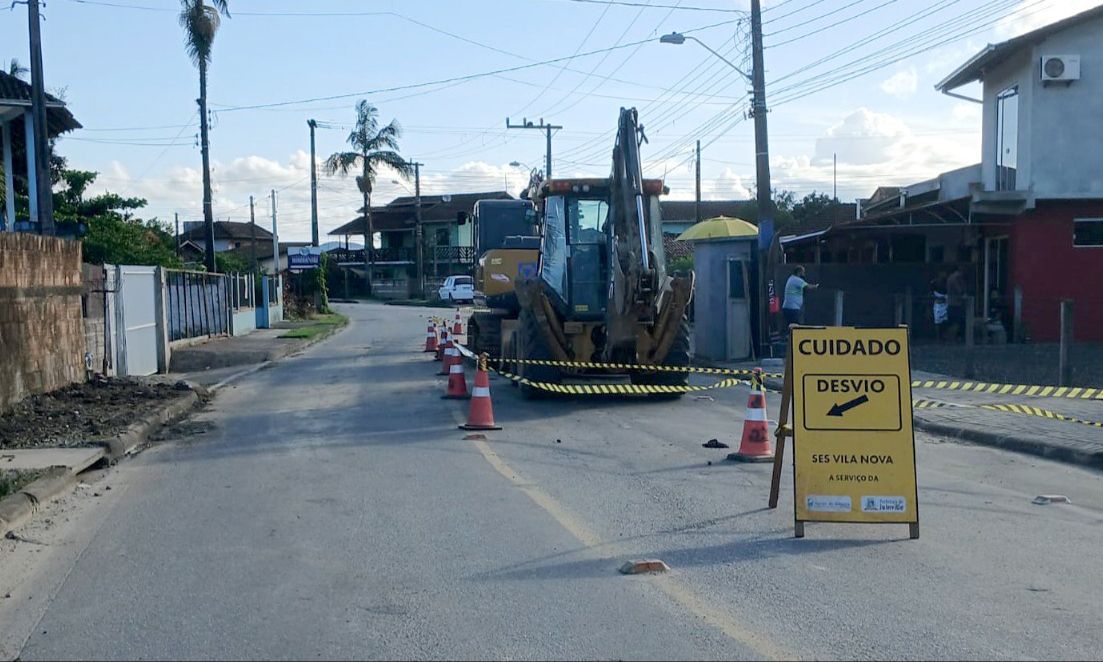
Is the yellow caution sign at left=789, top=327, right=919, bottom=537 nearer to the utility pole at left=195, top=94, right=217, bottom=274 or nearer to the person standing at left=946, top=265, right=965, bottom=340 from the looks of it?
the person standing at left=946, top=265, right=965, bottom=340

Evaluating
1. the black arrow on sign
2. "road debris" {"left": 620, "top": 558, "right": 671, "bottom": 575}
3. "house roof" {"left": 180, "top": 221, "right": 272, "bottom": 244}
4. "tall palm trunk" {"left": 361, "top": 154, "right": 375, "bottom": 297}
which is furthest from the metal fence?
"house roof" {"left": 180, "top": 221, "right": 272, "bottom": 244}

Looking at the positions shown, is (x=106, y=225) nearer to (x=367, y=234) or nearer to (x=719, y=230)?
(x=719, y=230)

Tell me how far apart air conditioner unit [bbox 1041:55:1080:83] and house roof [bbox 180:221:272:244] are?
83.5 meters

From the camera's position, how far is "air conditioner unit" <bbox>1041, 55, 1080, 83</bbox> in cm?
2508

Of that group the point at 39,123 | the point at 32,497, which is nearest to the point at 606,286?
the point at 32,497

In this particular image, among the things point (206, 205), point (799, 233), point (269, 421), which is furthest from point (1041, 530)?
point (206, 205)

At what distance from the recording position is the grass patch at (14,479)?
9406 millimetres

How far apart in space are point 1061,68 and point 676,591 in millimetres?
22597

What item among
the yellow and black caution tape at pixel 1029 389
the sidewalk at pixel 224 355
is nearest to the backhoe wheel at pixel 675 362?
the yellow and black caution tape at pixel 1029 389

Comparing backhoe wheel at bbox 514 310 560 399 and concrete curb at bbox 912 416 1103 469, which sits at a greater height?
backhoe wheel at bbox 514 310 560 399

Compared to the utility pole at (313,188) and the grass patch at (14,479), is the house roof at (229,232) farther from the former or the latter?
the grass patch at (14,479)

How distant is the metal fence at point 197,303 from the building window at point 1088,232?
20.7m

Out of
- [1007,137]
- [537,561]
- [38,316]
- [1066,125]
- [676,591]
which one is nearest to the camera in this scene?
[676,591]

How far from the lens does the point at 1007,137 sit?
27.2 m
